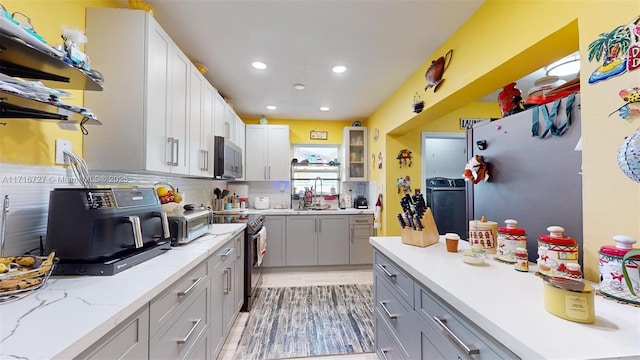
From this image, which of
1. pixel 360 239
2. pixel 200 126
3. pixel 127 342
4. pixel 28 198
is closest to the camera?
pixel 127 342

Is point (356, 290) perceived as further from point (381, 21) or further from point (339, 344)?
point (381, 21)

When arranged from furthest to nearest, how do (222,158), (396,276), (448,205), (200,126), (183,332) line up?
(448,205) → (222,158) → (200,126) → (396,276) → (183,332)

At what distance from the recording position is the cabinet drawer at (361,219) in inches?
155

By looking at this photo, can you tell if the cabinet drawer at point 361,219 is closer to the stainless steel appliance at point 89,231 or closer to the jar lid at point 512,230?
the jar lid at point 512,230

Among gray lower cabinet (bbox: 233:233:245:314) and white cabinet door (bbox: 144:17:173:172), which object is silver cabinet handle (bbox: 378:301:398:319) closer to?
gray lower cabinet (bbox: 233:233:245:314)

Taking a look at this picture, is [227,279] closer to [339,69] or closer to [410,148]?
[339,69]

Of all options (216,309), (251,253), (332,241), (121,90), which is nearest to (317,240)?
(332,241)

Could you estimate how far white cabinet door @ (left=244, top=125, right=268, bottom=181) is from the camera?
4.16m

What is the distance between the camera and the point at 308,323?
2375mm

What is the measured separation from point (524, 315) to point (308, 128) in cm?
413

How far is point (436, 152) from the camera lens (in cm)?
381

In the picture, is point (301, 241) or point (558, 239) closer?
point (558, 239)

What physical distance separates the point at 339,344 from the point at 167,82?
7.84ft

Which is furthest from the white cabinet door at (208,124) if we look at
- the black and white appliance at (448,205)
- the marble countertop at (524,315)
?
the black and white appliance at (448,205)
